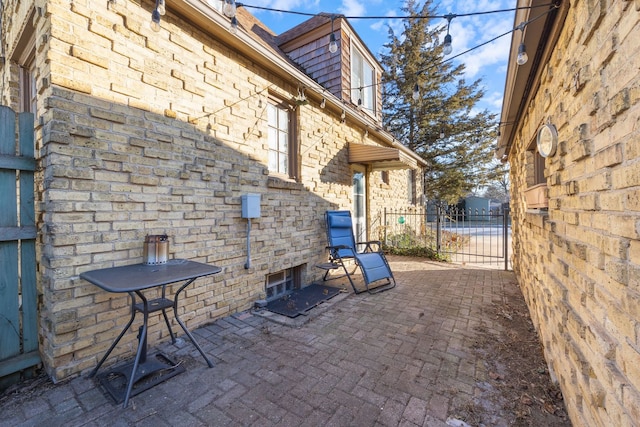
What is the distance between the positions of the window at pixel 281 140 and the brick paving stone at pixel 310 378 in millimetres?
2260

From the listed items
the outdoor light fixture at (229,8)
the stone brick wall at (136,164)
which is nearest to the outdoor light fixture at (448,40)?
the outdoor light fixture at (229,8)

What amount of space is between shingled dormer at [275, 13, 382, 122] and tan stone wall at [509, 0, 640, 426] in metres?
4.71

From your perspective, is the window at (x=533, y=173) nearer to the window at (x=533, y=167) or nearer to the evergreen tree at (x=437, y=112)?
the window at (x=533, y=167)

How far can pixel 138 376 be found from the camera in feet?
6.90

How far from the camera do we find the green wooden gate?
7.11ft

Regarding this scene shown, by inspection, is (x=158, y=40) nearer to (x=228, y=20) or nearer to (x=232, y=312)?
(x=228, y=20)

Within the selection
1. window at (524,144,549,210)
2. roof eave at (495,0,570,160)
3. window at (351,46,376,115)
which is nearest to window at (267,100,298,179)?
window at (351,46,376,115)

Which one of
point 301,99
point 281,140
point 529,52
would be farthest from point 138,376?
point 529,52

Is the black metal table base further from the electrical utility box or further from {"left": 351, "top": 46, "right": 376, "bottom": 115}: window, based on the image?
{"left": 351, "top": 46, "right": 376, "bottom": 115}: window

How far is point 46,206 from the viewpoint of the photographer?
6.91 feet

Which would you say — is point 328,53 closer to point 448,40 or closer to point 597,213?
point 448,40

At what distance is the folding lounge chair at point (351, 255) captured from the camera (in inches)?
172

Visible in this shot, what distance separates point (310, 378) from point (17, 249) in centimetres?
257

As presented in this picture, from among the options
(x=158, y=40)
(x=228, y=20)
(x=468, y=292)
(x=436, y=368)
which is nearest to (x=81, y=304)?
(x=158, y=40)
